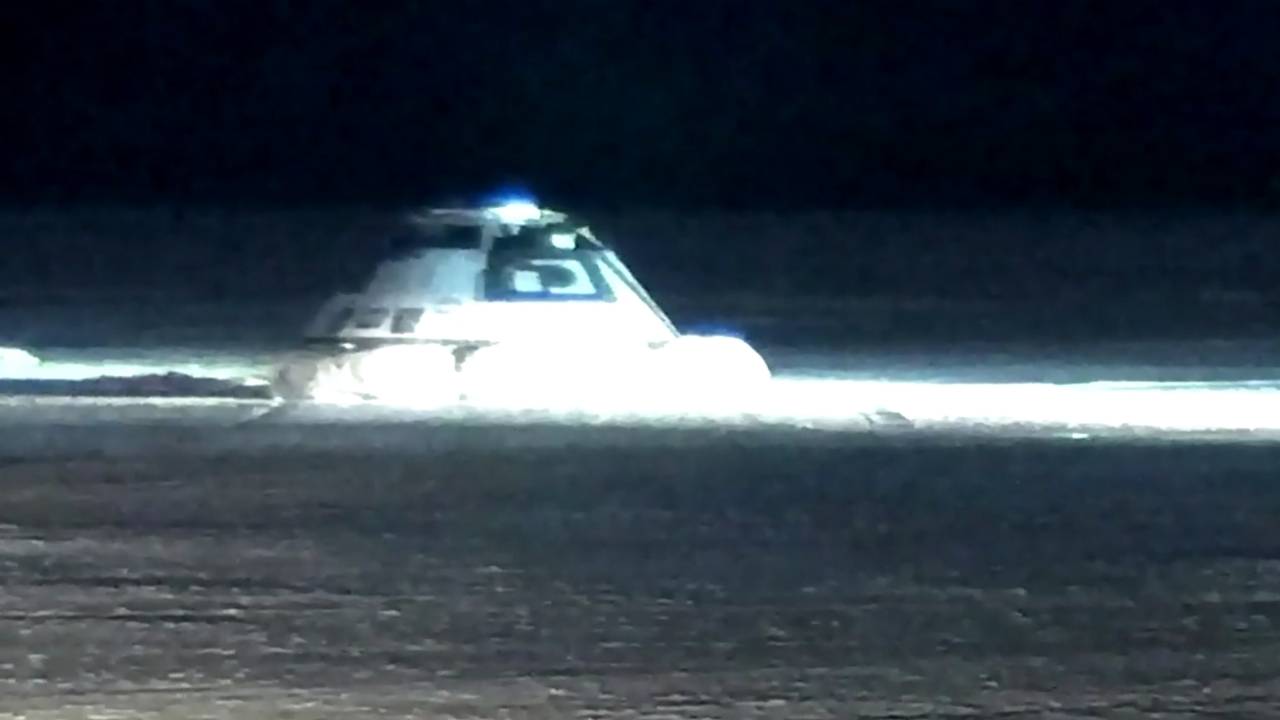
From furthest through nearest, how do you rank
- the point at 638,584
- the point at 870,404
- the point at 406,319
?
the point at 870,404
the point at 406,319
the point at 638,584

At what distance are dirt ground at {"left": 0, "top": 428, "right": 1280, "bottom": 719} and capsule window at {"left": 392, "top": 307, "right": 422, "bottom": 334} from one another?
3.23 meters

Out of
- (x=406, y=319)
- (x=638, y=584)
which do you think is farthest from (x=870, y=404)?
(x=638, y=584)

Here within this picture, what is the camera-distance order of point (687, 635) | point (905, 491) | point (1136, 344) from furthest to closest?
point (1136, 344) → point (905, 491) → point (687, 635)

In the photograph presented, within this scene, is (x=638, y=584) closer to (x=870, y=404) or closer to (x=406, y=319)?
(x=406, y=319)

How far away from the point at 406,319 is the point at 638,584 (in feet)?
27.1

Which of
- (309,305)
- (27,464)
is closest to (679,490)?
(27,464)

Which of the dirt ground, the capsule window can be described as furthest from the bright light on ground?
the dirt ground

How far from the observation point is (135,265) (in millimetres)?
41719

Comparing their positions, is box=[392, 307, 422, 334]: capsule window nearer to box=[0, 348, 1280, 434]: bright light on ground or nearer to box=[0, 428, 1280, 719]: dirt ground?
box=[0, 348, 1280, 434]: bright light on ground

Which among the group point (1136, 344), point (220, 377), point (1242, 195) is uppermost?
point (1242, 195)

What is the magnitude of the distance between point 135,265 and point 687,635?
34302mm

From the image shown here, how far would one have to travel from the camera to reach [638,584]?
31.5 ft

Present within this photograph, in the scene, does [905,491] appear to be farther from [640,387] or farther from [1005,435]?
[640,387]

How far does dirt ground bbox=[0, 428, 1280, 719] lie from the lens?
24.8 ft
